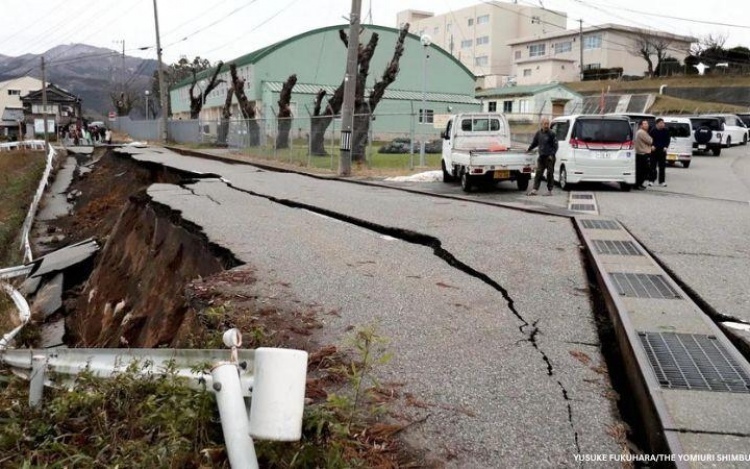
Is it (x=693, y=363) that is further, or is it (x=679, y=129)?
(x=679, y=129)

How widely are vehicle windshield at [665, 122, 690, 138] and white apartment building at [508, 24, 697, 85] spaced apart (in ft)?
161

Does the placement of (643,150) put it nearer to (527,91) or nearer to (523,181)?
(523,181)

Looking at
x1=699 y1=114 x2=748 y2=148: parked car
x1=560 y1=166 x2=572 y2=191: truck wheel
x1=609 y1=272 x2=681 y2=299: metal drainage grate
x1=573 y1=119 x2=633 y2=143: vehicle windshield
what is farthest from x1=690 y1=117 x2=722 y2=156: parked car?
x1=609 y1=272 x2=681 y2=299: metal drainage grate

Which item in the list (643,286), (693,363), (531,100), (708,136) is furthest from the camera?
(531,100)

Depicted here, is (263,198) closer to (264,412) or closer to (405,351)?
(405,351)

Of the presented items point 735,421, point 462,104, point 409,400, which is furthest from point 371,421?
point 462,104

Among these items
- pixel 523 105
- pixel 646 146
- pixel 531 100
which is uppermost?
pixel 531 100

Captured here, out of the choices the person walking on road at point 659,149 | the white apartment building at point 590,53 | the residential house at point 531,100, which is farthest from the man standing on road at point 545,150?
the white apartment building at point 590,53

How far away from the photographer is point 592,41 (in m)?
71.6

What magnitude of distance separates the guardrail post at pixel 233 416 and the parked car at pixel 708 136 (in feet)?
96.9

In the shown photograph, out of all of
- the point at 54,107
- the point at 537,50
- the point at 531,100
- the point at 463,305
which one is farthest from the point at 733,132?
the point at 54,107

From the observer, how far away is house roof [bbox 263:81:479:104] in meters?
48.7

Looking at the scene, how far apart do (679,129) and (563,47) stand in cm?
5744

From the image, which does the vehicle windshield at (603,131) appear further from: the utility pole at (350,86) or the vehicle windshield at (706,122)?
the vehicle windshield at (706,122)
